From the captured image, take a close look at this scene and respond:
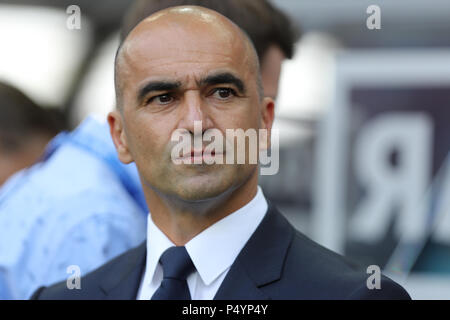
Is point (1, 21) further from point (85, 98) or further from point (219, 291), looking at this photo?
point (219, 291)

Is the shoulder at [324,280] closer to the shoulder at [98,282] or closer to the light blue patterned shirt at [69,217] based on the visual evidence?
the shoulder at [98,282]

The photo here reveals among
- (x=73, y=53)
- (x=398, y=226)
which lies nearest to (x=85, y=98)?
(x=73, y=53)

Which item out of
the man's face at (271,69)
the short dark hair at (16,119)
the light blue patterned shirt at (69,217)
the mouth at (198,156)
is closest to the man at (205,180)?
the mouth at (198,156)

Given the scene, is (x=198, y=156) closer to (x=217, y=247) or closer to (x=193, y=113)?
(x=193, y=113)

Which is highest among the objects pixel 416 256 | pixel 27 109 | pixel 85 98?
pixel 27 109

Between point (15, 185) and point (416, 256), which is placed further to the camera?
point (416, 256)

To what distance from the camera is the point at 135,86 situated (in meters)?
1.64

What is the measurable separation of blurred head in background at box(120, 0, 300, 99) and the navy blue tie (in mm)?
712

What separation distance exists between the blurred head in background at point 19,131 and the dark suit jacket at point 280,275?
1442mm

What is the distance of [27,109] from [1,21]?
2.90 meters

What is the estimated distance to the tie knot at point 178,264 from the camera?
1648 mm

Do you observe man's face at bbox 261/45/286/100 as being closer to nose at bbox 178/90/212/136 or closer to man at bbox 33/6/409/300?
man at bbox 33/6/409/300

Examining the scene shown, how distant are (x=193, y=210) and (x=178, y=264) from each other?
11 cm

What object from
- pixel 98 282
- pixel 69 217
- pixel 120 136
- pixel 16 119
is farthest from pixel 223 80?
pixel 16 119
